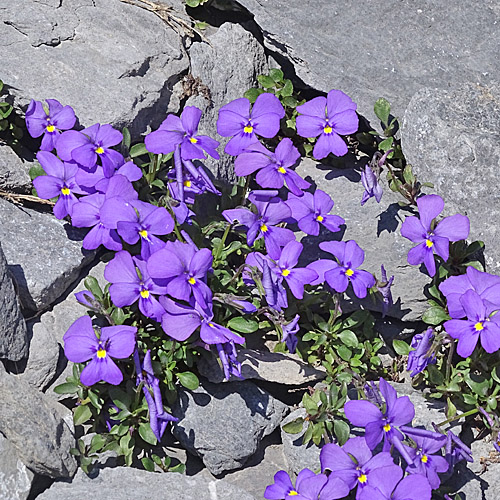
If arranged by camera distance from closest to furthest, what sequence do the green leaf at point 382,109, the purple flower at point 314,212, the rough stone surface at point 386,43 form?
the purple flower at point 314,212
the green leaf at point 382,109
the rough stone surface at point 386,43

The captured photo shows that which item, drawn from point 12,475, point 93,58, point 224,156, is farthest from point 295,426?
point 93,58

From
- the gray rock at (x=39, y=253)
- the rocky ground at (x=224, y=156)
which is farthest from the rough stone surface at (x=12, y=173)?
the gray rock at (x=39, y=253)

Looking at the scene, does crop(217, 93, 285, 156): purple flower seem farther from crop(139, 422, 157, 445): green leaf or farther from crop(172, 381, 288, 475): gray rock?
crop(139, 422, 157, 445): green leaf

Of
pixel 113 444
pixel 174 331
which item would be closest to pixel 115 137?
pixel 174 331

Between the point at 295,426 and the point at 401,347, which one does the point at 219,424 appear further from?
the point at 401,347

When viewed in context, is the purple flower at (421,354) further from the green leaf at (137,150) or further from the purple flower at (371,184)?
the green leaf at (137,150)

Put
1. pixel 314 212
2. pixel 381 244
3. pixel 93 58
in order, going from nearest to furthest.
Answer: pixel 314 212
pixel 381 244
pixel 93 58

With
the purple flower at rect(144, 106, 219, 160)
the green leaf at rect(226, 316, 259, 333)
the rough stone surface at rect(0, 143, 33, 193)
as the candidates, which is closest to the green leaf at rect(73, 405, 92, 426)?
the green leaf at rect(226, 316, 259, 333)
